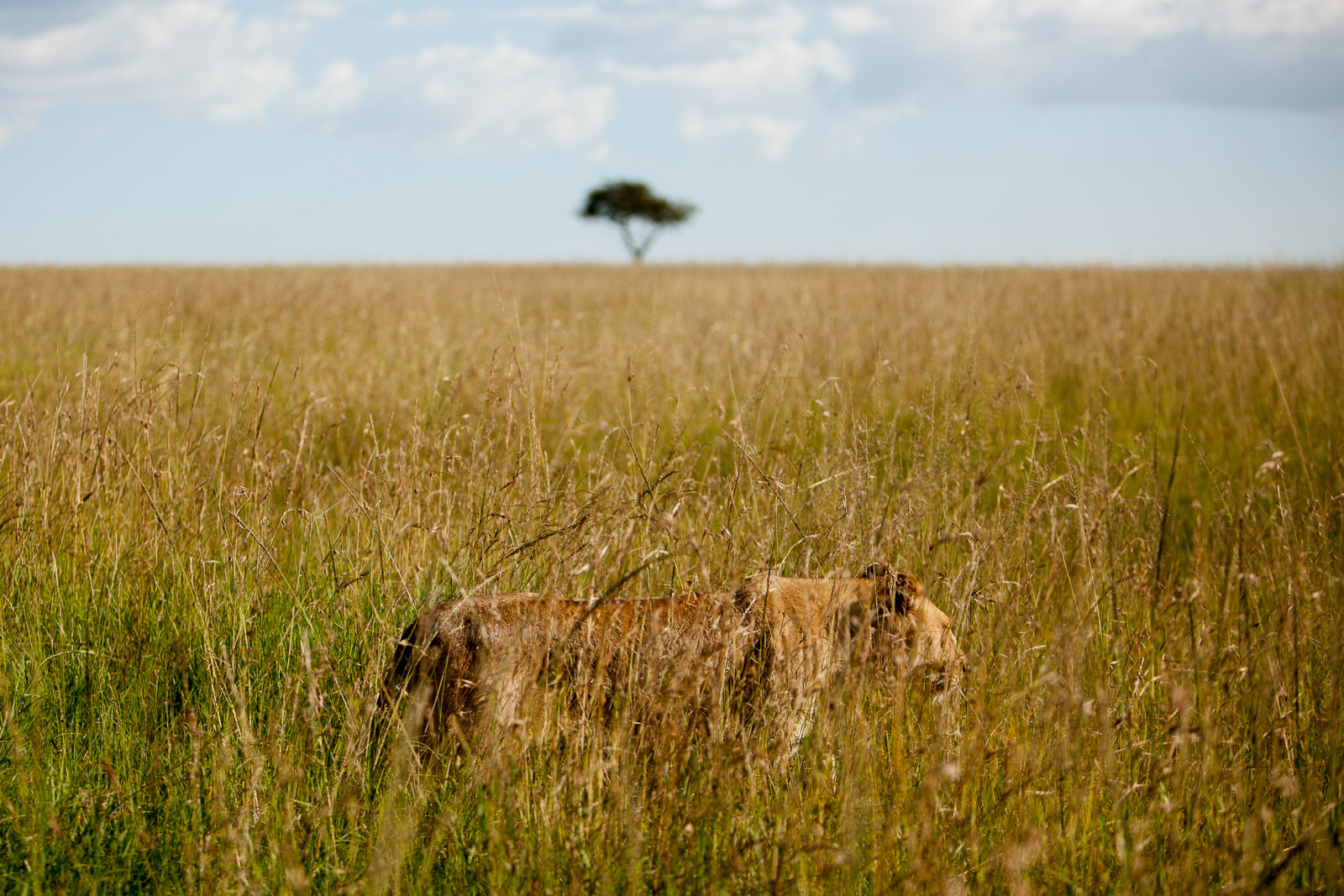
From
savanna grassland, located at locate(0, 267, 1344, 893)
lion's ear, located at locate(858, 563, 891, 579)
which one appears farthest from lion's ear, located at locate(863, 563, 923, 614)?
savanna grassland, located at locate(0, 267, 1344, 893)

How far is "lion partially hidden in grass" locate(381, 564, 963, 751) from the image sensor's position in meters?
1.98

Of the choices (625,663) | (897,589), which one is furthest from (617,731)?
(897,589)

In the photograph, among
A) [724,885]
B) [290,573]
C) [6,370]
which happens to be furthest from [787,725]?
[6,370]

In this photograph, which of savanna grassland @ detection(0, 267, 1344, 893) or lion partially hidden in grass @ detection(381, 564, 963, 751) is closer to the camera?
savanna grassland @ detection(0, 267, 1344, 893)

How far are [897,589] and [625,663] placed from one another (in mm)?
801

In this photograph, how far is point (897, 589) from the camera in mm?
2438

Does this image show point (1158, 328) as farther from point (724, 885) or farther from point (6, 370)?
point (6, 370)

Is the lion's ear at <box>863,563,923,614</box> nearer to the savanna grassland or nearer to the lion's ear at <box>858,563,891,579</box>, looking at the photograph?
the lion's ear at <box>858,563,891,579</box>

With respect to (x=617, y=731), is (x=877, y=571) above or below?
above

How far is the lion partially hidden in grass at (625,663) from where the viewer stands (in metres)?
1.98

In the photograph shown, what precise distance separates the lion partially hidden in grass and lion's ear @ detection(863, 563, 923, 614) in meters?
0.02

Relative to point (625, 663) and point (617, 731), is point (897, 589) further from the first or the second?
point (617, 731)

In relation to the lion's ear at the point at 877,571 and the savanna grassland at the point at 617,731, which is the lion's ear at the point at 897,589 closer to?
the lion's ear at the point at 877,571

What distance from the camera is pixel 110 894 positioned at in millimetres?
1785
